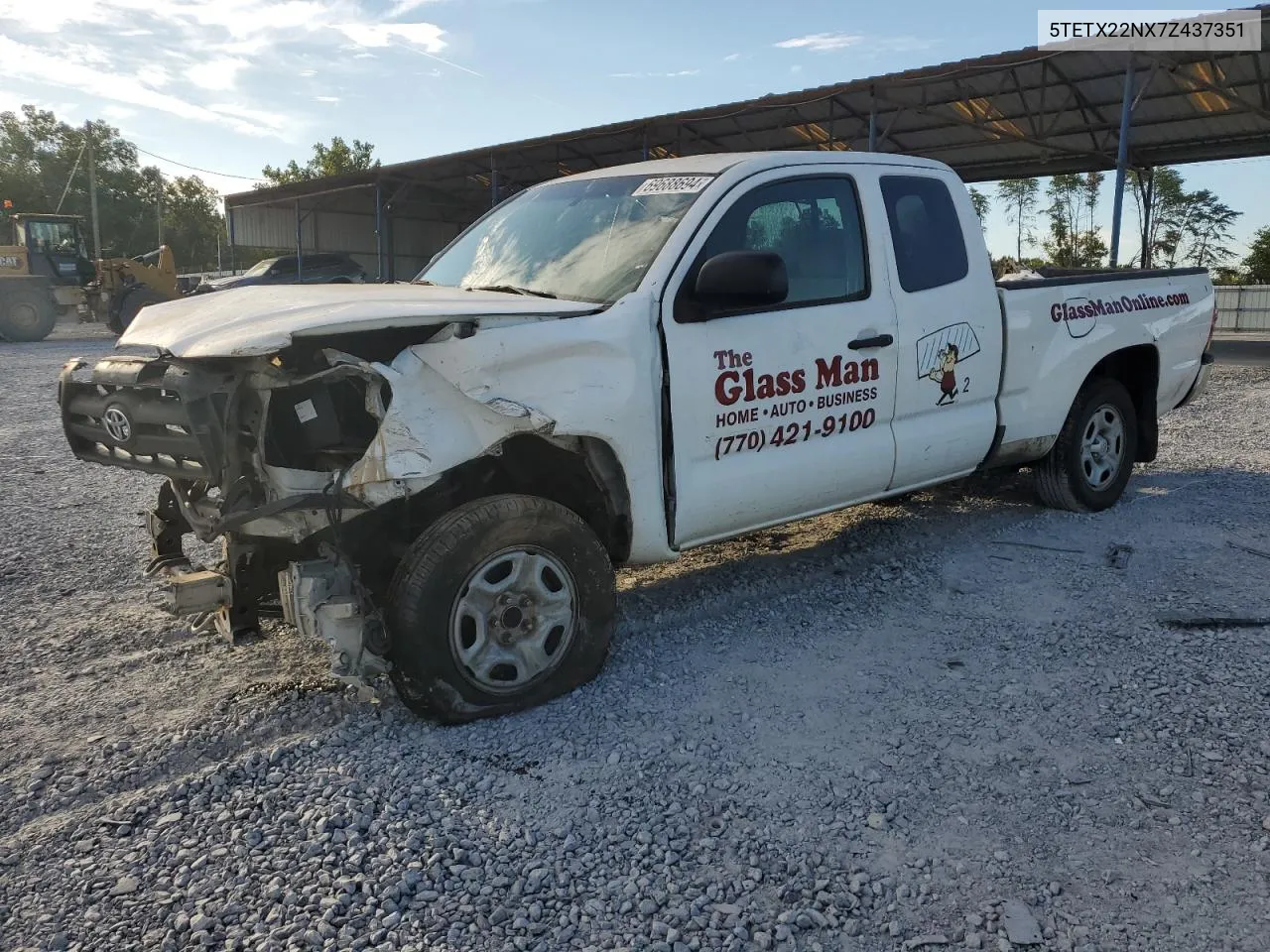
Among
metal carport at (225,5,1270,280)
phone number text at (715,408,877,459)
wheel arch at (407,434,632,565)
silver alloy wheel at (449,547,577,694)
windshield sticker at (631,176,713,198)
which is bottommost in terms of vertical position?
silver alloy wheel at (449,547,577,694)

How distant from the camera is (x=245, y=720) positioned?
11.1 feet

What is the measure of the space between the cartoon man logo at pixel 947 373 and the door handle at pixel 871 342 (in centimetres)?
40

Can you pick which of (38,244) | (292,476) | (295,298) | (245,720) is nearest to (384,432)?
(292,476)

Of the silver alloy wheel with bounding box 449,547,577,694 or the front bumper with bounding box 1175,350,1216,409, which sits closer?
the silver alloy wheel with bounding box 449,547,577,694

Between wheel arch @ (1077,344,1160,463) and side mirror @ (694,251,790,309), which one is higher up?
side mirror @ (694,251,790,309)

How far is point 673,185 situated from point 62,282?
26.2m

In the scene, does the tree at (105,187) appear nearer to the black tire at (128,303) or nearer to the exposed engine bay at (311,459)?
the black tire at (128,303)

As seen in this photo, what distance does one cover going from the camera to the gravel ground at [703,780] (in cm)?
240

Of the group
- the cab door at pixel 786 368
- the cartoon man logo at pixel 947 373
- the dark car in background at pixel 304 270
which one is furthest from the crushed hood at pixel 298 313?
the dark car in background at pixel 304 270

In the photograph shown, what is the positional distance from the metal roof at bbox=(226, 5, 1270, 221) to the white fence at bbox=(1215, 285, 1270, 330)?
7.32m

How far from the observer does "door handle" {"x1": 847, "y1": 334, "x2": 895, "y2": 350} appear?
4.29 metres

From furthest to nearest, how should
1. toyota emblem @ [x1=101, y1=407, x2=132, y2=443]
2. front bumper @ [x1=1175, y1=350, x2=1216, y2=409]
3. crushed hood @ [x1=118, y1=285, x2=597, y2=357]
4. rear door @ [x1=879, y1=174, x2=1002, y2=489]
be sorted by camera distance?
front bumper @ [x1=1175, y1=350, x2=1216, y2=409] < rear door @ [x1=879, y1=174, x2=1002, y2=489] < toyota emblem @ [x1=101, y1=407, x2=132, y2=443] < crushed hood @ [x1=118, y1=285, x2=597, y2=357]

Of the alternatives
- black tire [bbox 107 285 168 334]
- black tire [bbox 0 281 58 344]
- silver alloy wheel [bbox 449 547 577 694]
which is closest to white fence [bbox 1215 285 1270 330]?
silver alloy wheel [bbox 449 547 577 694]

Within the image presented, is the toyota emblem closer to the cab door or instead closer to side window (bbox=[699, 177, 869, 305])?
the cab door
